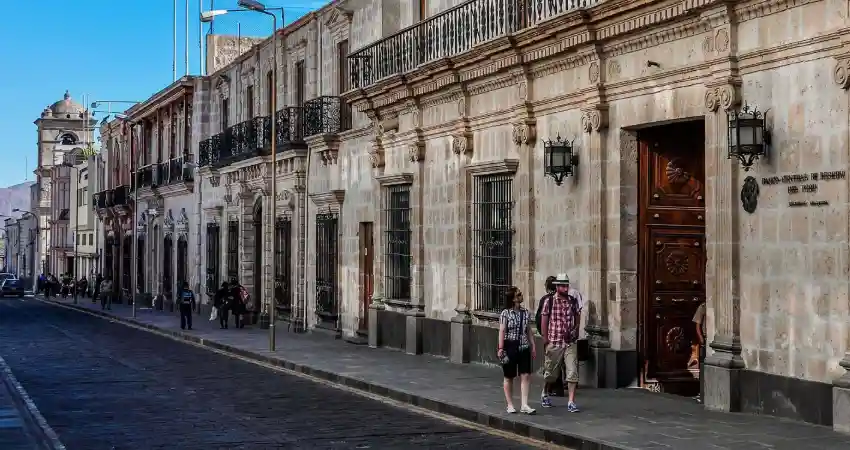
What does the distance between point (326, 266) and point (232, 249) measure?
9226 mm

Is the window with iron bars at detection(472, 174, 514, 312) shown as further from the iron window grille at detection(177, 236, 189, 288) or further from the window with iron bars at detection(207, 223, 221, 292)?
the iron window grille at detection(177, 236, 189, 288)

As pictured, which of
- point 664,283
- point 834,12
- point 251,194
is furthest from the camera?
point 251,194

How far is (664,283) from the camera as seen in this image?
16.0m

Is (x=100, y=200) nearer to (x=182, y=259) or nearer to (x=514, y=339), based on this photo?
(x=182, y=259)

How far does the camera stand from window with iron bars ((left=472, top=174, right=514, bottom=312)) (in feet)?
63.6

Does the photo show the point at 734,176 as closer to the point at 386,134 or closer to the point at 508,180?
the point at 508,180

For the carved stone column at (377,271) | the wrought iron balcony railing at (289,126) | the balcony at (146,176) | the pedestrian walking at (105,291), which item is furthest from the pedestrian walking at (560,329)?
the pedestrian walking at (105,291)

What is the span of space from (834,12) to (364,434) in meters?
6.48

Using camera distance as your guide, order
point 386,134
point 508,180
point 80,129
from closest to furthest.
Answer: point 508,180 → point 386,134 → point 80,129

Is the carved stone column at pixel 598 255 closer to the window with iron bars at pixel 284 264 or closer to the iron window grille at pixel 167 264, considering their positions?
the window with iron bars at pixel 284 264

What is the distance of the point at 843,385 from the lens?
11539mm

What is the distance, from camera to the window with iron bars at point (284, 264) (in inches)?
1259

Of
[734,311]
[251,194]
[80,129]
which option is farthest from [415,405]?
[80,129]

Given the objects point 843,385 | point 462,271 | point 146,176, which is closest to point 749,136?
point 843,385
